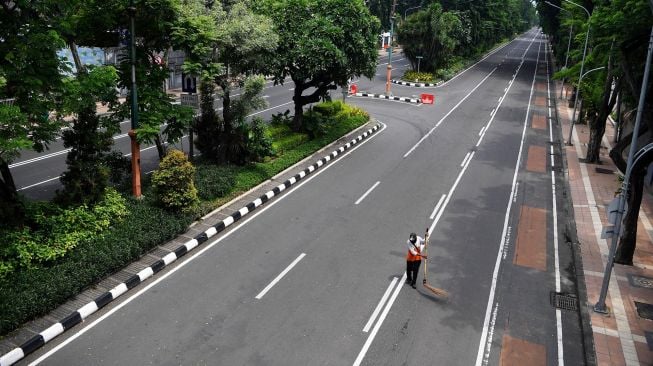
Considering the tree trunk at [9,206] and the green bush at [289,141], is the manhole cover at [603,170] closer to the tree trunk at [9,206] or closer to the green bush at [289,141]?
the green bush at [289,141]

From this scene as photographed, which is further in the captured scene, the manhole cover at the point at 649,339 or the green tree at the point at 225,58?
the green tree at the point at 225,58

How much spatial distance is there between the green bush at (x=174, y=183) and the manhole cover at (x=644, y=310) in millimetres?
12177

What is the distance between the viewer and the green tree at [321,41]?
21078mm

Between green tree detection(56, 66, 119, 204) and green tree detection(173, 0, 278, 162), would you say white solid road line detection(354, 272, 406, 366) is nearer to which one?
green tree detection(56, 66, 119, 204)

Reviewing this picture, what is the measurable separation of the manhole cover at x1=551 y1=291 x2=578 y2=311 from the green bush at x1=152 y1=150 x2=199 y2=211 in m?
10.3

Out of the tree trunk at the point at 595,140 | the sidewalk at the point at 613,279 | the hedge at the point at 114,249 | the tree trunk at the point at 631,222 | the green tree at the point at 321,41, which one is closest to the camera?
the hedge at the point at 114,249

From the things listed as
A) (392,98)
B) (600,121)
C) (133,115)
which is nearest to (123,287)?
(133,115)

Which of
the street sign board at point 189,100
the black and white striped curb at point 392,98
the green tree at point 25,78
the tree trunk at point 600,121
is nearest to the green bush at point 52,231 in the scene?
the green tree at point 25,78

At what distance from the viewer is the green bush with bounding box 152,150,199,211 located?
1462 centimetres

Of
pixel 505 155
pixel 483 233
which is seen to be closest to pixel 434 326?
pixel 483 233

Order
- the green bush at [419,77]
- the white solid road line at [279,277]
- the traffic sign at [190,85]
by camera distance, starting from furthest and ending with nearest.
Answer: the green bush at [419,77]
the traffic sign at [190,85]
the white solid road line at [279,277]

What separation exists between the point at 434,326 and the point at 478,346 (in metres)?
0.99

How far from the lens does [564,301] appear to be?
483 inches

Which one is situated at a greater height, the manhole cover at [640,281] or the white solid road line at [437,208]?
the white solid road line at [437,208]
